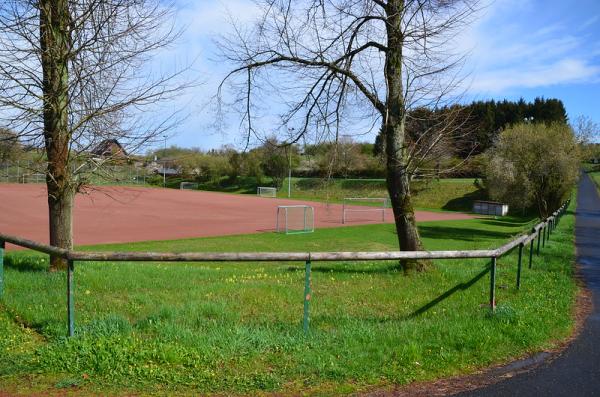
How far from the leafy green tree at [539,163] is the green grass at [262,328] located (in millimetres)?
21599

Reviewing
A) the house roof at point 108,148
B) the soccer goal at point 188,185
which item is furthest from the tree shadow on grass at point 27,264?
the soccer goal at point 188,185

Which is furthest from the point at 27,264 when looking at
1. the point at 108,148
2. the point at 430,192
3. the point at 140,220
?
the point at 430,192

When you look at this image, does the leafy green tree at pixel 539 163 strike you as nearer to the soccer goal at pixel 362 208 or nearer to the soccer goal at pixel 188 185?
the soccer goal at pixel 362 208

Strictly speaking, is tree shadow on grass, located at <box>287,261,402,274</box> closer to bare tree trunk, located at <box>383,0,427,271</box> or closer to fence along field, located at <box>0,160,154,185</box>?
bare tree trunk, located at <box>383,0,427,271</box>

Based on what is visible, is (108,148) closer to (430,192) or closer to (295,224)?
(295,224)

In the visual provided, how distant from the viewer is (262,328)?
6129 mm

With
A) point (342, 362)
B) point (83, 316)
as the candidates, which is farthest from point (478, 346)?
point (83, 316)

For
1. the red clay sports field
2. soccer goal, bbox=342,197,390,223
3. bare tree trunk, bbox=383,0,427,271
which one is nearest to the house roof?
bare tree trunk, bbox=383,0,427,271

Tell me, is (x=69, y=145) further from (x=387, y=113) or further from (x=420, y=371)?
(x=420, y=371)

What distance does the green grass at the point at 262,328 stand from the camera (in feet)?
15.3

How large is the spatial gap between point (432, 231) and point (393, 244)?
8.22 meters

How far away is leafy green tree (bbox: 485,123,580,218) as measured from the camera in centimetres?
2997

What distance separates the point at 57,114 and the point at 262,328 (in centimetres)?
546

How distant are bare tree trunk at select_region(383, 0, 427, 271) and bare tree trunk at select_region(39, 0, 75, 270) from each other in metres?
5.50
